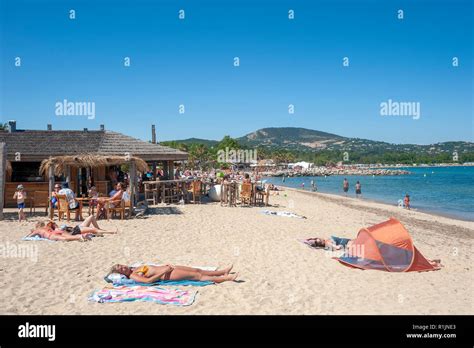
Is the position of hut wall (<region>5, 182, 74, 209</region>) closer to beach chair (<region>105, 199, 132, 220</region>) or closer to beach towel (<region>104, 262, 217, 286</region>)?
beach chair (<region>105, 199, 132, 220</region>)

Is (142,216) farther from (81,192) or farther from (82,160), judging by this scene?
(81,192)

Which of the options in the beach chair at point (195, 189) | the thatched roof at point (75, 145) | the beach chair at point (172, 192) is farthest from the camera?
the beach chair at point (195, 189)

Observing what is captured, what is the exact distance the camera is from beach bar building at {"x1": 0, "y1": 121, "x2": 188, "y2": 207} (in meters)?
16.4

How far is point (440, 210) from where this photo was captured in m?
25.4

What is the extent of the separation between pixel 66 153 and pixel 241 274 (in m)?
12.3

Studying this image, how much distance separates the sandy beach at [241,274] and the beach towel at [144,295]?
16 centimetres

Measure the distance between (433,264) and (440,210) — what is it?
Answer: 19569 mm

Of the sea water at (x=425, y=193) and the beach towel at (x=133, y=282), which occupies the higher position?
the beach towel at (x=133, y=282)

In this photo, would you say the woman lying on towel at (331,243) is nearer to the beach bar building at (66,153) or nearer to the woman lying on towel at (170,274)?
the woman lying on towel at (170,274)

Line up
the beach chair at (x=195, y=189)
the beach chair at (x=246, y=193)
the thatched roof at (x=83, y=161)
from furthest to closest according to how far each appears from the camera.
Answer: the beach chair at (x=195, y=189) < the beach chair at (x=246, y=193) < the thatched roof at (x=83, y=161)

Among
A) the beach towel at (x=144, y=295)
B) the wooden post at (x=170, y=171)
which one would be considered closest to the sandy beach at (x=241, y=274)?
the beach towel at (x=144, y=295)

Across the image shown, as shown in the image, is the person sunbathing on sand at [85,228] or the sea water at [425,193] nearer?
the person sunbathing on sand at [85,228]

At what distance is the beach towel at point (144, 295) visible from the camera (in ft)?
18.6

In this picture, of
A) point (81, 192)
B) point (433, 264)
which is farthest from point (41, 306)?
point (81, 192)
